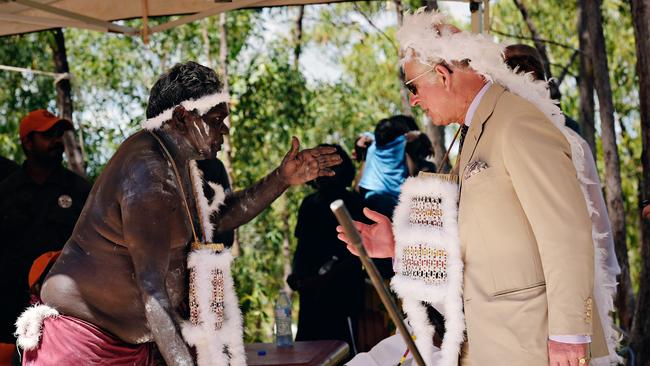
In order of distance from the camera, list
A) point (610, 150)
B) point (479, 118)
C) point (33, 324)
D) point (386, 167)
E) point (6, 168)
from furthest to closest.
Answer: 1. point (610, 150)
2. point (386, 167)
3. point (6, 168)
4. point (33, 324)
5. point (479, 118)

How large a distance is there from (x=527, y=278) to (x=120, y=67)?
1354 centimetres

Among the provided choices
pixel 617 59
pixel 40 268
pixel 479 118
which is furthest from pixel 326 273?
pixel 617 59

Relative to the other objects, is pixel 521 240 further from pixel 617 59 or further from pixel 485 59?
pixel 617 59

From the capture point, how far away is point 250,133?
37.5ft

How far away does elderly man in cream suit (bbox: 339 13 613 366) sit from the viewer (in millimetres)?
2525

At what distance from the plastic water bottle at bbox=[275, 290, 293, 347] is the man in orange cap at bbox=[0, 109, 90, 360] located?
1276 millimetres

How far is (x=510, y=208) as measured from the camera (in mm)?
2637

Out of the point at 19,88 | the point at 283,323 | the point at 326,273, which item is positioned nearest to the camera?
the point at 283,323

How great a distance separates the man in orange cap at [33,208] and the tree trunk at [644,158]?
125 inches

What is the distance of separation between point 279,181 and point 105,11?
232 centimetres

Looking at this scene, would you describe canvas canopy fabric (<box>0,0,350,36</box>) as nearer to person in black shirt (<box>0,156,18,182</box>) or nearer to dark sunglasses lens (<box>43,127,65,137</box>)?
dark sunglasses lens (<box>43,127,65,137</box>)

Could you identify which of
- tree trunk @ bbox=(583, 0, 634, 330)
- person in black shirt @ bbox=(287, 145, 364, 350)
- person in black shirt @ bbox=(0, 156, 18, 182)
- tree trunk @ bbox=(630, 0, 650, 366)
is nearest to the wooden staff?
tree trunk @ bbox=(630, 0, 650, 366)

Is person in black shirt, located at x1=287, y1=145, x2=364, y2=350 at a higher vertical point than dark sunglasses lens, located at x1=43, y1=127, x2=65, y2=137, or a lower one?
lower

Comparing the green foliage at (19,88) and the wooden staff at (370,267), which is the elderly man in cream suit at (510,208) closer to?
the wooden staff at (370,267)
